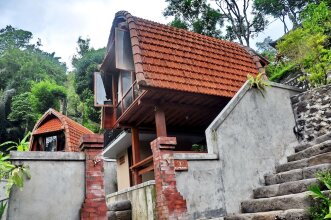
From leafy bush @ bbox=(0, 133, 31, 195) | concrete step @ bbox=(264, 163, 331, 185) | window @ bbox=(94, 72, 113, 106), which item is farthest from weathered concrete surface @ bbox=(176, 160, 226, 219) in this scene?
window @ bbox=(94, 72, 113, 106)

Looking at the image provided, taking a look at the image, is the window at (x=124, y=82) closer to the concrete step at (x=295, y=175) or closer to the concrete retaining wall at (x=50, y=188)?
the concrete retaining wall at (x=50, y=188)

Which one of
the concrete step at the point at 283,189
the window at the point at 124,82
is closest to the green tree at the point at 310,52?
the concrete step at the point at 283,189

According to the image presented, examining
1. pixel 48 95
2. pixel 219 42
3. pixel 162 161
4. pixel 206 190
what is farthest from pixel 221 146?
pixel 48 95

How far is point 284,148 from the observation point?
24.5 ft

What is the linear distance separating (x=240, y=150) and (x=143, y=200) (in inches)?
94.8

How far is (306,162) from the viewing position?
6.16 metres

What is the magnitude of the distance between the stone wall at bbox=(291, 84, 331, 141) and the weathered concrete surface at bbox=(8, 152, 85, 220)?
562 cm

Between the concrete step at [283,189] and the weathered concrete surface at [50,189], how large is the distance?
3650 mm

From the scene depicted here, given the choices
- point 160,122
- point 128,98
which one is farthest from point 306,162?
point 128,98

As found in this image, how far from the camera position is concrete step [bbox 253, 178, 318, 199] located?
536 cm

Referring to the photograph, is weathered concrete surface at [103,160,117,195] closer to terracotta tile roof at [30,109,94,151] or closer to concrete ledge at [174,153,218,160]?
terracotta tile roof at [30,109,94,151]

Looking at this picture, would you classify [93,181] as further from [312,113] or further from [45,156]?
[312,113]

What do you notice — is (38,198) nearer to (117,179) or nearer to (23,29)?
(117,179)

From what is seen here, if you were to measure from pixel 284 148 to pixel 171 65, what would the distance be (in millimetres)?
3541
